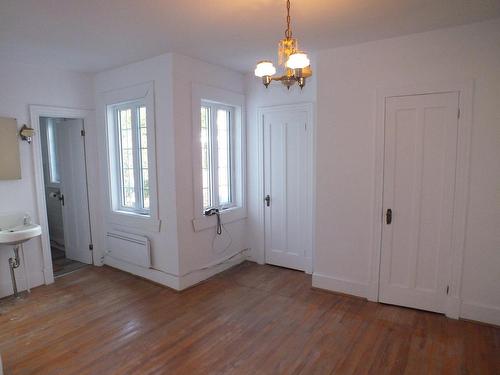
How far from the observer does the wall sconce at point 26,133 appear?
3645mm

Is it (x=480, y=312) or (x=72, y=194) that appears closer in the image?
(x=480, y=312)

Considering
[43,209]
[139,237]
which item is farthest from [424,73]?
[43,209]

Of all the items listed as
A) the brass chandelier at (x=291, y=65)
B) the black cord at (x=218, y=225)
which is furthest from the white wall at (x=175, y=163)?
the brass chandelier at (x=291, y=65)

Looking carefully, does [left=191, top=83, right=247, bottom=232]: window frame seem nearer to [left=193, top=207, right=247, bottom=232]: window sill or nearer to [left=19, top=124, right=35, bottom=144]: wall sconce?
[left=193, top=207, right=247, bottom=232]: window sill

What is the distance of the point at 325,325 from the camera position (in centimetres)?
293

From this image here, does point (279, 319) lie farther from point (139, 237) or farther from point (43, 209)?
point (43, 209)

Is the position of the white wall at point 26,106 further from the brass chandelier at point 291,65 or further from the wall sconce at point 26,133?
the brass chandelier at point 291,65

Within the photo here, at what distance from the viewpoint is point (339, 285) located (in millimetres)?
3574

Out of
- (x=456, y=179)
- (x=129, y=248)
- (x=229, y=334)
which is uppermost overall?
(x=456, y=179)

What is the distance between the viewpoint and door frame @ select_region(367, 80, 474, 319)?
284 centimetres

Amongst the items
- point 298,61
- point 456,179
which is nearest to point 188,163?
point 298,61

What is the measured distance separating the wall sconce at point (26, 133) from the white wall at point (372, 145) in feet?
10.7

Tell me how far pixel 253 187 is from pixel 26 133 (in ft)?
9.16

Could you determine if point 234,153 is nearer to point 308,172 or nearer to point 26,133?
point 308,172
